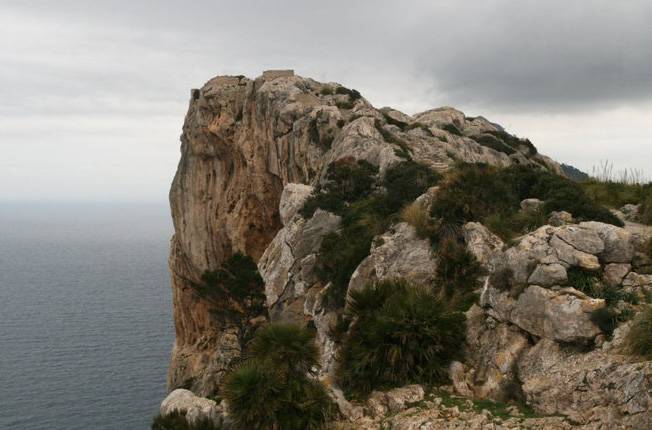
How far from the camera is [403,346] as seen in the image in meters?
12.0

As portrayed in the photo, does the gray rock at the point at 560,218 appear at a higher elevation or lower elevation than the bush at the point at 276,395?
higher

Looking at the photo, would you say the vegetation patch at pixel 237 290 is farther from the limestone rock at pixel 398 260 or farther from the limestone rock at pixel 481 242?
the limestone rock at pixel 481 242

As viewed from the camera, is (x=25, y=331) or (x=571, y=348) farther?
(x=25, y=331)

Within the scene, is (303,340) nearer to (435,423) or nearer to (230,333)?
(435,423)

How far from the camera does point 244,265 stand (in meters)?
31.5

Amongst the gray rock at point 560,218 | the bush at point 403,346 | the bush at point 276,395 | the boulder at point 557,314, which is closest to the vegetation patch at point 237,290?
the bush at point 403,346

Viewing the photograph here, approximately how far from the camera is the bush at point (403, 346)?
11.8 metres

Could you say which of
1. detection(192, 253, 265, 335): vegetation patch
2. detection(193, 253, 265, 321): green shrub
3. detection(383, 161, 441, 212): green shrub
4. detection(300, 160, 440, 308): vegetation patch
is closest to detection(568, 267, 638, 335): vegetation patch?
detection(300, 160, 440, 308): vegetation patch

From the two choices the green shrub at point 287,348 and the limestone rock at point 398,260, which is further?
the limestone rock at point 398,260

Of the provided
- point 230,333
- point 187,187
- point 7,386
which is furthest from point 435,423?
point 7,386

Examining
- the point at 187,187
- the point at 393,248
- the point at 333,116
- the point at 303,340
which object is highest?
the point at 333,116

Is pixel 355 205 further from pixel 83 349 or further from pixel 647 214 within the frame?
pixel 83 349

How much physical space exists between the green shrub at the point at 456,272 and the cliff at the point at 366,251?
0.29 metres

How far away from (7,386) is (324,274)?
49.1 meters
